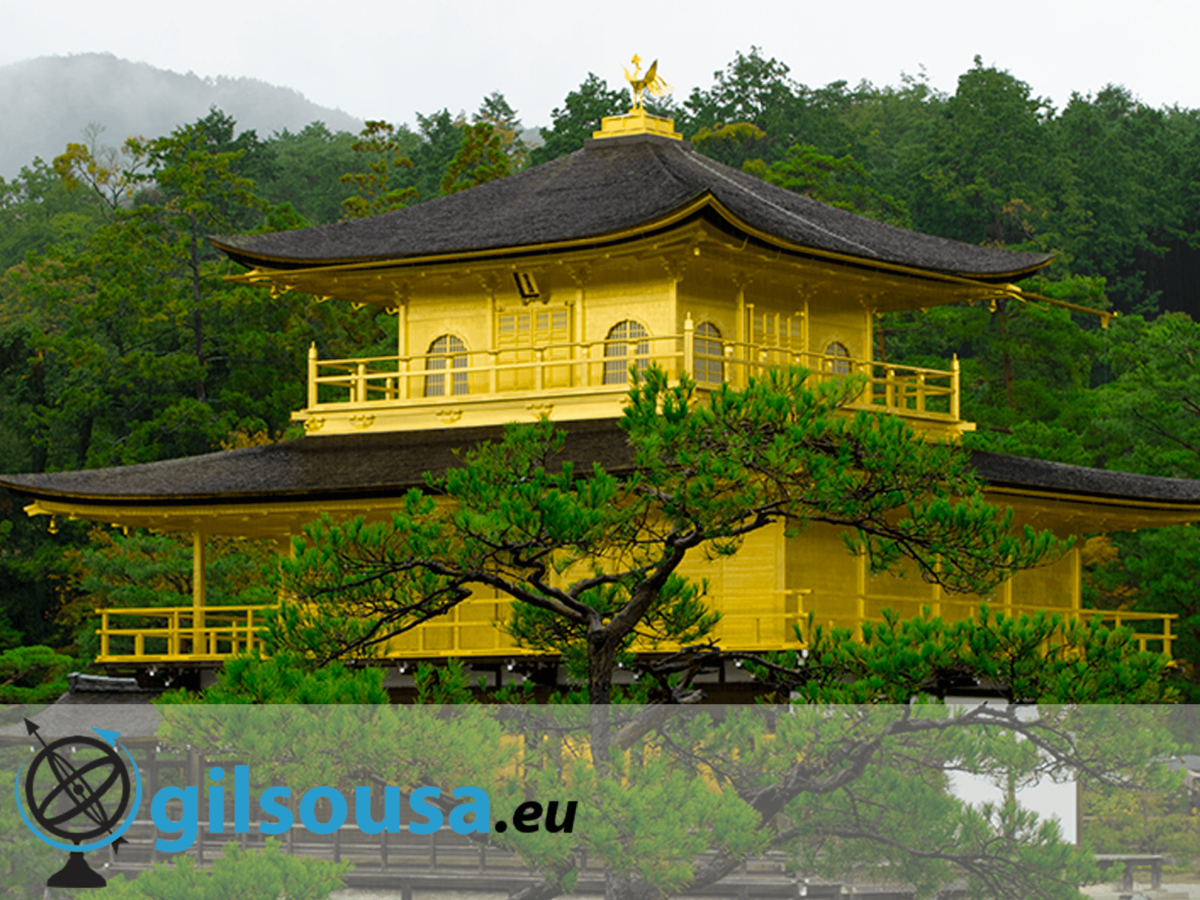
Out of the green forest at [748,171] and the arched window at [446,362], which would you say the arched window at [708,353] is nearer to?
the arched window at [446,362]

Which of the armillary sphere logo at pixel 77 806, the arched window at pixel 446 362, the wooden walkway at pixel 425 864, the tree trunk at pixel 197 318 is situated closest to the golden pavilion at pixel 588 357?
the arched window at pixel 446 362

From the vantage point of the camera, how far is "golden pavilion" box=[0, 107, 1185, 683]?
2225cm

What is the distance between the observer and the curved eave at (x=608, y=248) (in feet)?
71.0

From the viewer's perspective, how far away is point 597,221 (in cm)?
2370

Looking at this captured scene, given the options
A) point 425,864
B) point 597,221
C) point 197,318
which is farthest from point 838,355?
point 197,318

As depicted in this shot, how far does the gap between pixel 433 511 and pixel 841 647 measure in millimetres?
3468

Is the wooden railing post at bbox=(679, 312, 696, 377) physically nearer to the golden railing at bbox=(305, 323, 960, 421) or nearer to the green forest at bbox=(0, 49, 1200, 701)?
the golden railing at bbox=(305, 323, 960, 421)

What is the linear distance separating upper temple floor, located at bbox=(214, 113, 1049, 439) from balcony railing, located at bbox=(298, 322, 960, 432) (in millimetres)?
37

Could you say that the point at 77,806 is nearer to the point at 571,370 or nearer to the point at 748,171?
the point at 571,370

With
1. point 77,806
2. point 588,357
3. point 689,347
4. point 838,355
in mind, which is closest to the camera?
point 77,806

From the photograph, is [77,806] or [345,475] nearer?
[77,806]

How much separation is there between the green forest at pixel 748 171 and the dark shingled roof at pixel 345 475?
13.5 ft

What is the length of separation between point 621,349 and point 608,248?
5.62ft

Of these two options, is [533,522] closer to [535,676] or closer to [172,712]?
[172,712]
